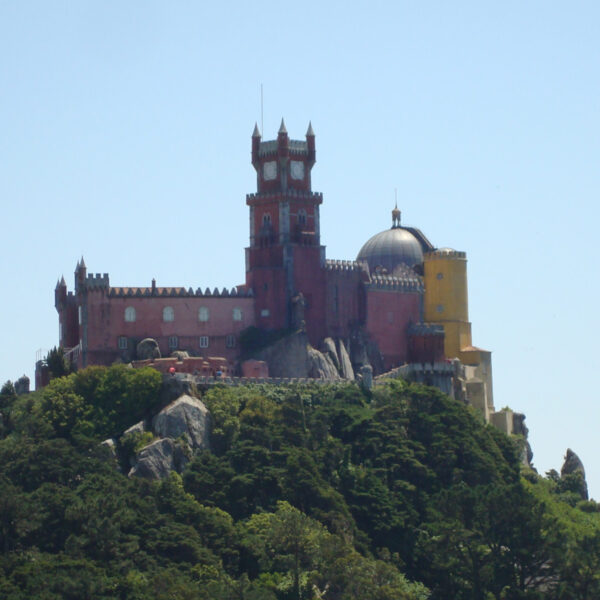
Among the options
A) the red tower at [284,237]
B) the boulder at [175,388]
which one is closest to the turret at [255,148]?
the red tower at [284,237]

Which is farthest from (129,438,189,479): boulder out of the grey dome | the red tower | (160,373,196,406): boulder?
the grey dome

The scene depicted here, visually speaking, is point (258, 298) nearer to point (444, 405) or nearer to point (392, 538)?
point (444, 405)

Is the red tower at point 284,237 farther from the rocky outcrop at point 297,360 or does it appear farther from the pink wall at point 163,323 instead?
the pink wall at point 163,323

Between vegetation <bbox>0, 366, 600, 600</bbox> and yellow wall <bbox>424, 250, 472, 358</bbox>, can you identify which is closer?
vegetation <bbox>0, 366, 600, 600</bbox>

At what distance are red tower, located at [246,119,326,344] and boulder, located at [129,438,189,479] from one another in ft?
57.1

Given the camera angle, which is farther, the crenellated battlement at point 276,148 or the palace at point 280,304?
the crenellated battlement at point 276,148

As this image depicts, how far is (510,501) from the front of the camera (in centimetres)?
11188

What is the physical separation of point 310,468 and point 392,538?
6231 mm

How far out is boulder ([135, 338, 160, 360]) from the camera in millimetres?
125794

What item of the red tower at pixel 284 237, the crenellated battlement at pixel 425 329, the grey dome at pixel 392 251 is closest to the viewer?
the red tower at pixel 284 237

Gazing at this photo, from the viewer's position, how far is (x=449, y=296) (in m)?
142

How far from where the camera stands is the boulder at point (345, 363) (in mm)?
130375

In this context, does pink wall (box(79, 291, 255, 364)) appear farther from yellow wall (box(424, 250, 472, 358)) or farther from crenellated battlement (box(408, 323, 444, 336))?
yellow wall (box(424, 250, 472, 358))

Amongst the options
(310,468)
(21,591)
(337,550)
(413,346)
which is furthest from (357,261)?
(21,591)
